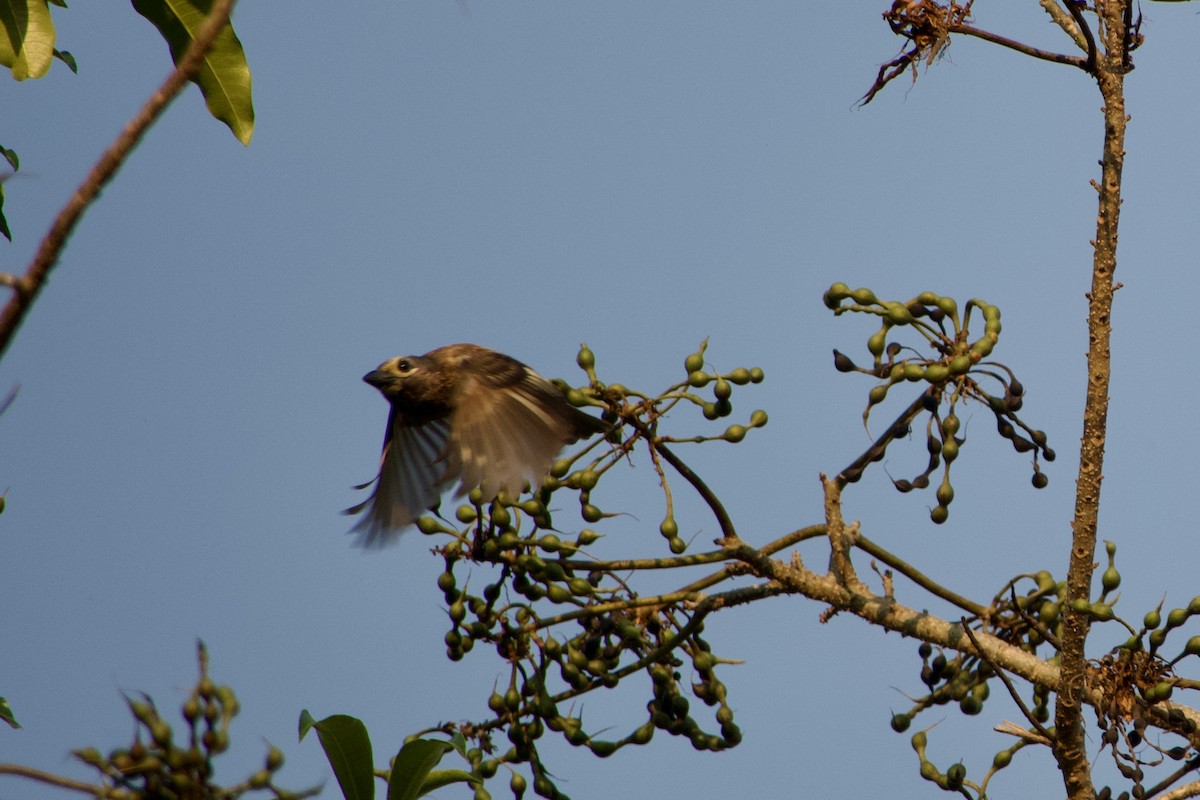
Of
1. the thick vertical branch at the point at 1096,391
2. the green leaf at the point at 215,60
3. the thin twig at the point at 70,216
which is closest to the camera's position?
the thin twig at the point at 70,216

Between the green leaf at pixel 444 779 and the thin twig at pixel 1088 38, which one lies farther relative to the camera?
the green leaf at pixel 444 779

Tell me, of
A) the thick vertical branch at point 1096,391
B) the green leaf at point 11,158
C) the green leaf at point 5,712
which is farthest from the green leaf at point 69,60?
the thick vertical branch at point 1096,391

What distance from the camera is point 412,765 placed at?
9.60 feet

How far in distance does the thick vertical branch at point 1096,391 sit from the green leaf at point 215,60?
163 cm

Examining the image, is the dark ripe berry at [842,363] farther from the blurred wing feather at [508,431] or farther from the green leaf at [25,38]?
the green leaf at [25,38]

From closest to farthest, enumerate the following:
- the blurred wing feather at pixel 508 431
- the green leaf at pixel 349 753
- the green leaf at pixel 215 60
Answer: the green leaf at pixel 215 60
the green leaf at pixel 349 753
the blurred wing feather at pixel 508 431

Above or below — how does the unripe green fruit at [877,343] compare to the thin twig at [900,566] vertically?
above

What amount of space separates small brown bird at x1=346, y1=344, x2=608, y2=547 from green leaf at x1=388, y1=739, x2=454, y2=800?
73 cm

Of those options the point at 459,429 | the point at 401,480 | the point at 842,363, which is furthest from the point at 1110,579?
the point at 401,480

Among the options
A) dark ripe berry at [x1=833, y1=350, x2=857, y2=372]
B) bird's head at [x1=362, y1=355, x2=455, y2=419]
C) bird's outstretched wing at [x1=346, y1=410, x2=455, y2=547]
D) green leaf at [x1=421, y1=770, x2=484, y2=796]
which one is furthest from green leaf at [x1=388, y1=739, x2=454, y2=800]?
bird's head at [x1=362, y1=355, x2=455, y2=419]

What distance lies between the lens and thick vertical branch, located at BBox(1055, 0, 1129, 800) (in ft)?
8.06

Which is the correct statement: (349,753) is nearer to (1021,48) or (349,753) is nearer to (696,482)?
(696,482)

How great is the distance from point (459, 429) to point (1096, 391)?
2147 millimetres

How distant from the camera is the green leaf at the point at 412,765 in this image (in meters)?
2.92
